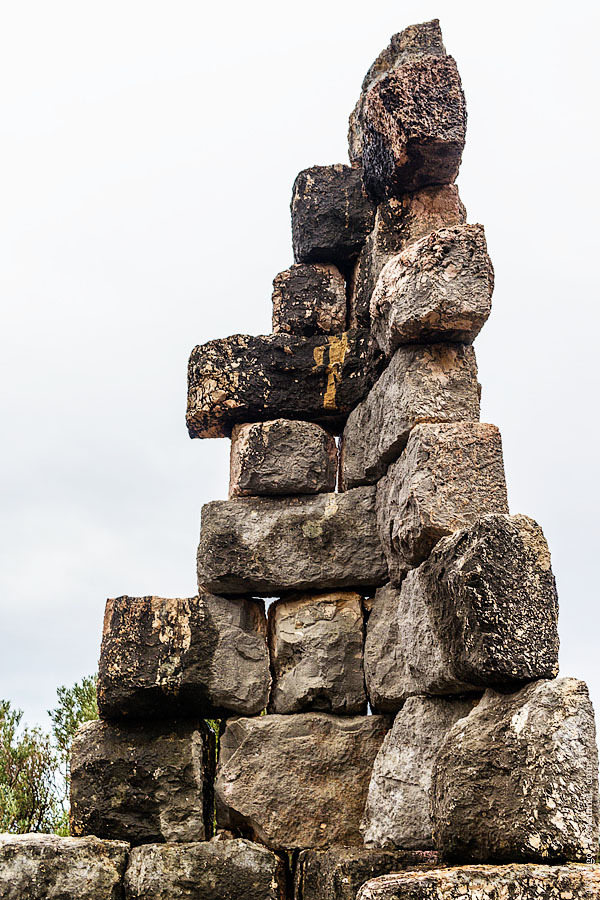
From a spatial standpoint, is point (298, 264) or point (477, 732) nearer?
point (477, 732)

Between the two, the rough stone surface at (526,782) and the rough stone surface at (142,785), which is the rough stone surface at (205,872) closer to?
the rough stone surface at (142,785)

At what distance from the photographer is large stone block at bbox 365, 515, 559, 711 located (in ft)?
10.8

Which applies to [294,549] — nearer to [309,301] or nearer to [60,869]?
[309,301]

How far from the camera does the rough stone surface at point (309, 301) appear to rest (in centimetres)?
545

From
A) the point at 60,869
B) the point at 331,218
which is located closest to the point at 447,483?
the point at 331,218

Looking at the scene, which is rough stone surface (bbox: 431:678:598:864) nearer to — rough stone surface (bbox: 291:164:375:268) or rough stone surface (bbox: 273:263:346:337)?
rough stone surface (bbox: 273:263:346:337)

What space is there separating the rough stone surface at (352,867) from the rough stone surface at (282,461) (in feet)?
5.80

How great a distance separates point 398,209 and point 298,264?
2.91 feet

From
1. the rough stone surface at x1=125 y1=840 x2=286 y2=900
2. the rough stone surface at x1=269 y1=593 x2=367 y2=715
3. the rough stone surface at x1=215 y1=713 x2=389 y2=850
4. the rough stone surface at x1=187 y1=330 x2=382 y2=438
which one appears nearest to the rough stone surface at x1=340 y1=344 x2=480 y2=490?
the rough stone surface at x1=187 y1=330 x2=382 y2=438

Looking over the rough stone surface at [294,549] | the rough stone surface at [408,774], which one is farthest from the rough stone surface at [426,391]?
the rough stone surface at [408,774]

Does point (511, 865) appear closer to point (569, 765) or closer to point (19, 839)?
point (569, 765)

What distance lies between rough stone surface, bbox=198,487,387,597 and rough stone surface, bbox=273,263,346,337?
1069 mm

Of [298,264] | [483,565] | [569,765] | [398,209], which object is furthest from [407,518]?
[298,264]

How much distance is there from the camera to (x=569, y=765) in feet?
9.86
